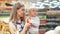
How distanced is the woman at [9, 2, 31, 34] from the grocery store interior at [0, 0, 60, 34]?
4 cm

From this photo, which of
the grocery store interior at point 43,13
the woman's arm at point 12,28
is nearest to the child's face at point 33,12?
the grocery store interior at point 43,13

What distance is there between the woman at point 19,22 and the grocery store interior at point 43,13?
44mm

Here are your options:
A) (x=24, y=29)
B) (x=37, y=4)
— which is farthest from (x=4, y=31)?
(x=37, y=4)

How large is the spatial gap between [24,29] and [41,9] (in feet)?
0.92

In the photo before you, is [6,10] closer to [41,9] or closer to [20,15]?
[20,15]

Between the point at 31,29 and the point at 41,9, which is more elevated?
the point at 41,9

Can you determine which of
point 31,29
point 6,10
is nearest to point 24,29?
point 31,29

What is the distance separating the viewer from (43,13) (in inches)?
126

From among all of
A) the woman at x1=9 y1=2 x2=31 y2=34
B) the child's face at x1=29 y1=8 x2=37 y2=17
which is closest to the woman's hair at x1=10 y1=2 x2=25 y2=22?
the woman at x1=9 y1=2 x2=31 y2=34

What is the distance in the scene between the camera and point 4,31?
320 cm

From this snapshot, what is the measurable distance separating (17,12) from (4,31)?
246mm

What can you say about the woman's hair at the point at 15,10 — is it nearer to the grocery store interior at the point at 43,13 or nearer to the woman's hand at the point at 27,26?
the grocery store interior at the point at 43,13

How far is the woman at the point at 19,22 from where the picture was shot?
10.5 feet

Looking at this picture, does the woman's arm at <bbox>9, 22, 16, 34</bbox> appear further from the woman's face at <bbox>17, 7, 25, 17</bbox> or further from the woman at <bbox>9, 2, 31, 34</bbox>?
the woman's face at <bbox>17, 7, 25, 17</bbox>
